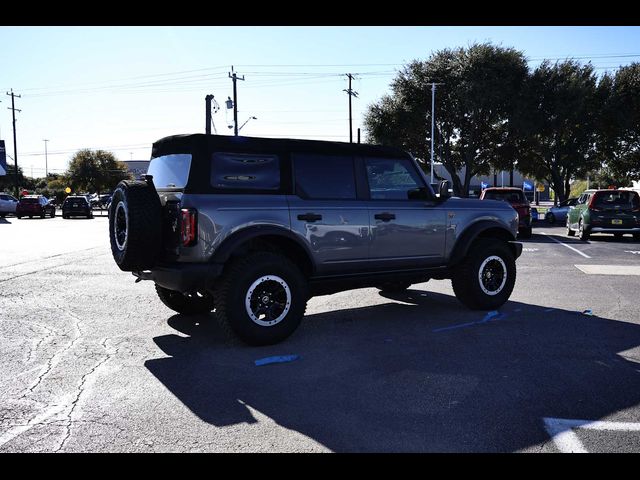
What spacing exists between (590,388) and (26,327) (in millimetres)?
5608

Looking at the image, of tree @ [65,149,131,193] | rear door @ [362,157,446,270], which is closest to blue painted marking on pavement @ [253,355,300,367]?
rear door @ [362,157,446,270]

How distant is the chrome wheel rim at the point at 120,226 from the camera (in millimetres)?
5566

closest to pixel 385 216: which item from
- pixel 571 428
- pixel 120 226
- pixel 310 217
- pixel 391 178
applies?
pixel 391 178

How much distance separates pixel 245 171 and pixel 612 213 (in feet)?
51.1

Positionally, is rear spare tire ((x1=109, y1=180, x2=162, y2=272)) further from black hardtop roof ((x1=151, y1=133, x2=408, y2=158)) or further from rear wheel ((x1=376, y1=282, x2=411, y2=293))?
rear wheel ((x1=376, y1=282, x2=411, y2=293))

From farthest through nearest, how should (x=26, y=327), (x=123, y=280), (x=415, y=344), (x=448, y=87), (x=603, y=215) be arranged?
(x=448, y=87)
(x=603, y=215)
(x=123, y=280)
(x=26, y=327)
(x=415, y=344)

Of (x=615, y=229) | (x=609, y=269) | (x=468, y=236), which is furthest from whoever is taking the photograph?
(x=615, y=229)

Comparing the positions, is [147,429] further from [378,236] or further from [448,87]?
[448,87]

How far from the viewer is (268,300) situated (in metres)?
5.46

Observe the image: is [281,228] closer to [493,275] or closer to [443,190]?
[443,190]

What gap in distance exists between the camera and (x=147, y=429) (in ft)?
11.2

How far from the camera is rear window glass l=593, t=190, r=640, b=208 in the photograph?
17.5m
